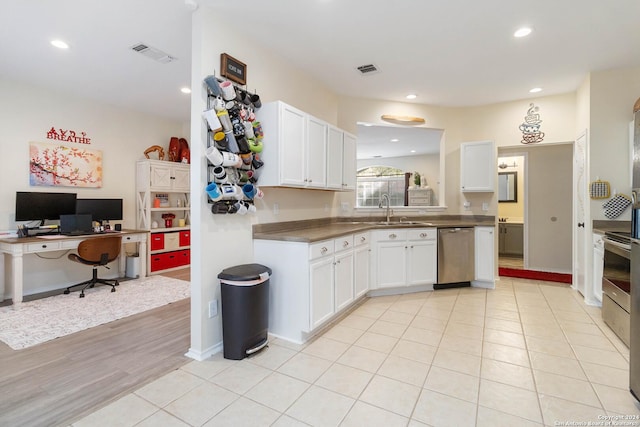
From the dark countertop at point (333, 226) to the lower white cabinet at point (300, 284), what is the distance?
6 cm

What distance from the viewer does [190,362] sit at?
2352 millimetres

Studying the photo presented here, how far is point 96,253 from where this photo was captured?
4.11 metres

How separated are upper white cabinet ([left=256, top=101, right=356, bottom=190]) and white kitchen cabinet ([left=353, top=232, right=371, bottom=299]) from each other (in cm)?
68

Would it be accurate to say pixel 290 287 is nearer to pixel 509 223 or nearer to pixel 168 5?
pixel 168 5

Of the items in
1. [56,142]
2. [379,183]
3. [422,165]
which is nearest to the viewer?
[56,142]

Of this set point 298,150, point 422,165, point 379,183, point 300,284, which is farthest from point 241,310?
point 422,165

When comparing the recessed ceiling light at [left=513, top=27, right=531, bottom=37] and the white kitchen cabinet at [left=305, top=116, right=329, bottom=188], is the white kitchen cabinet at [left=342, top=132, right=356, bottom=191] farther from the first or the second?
the recessed ceiling light at [left=513, top=27, right=531, bottom=37]

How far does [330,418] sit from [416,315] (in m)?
1.83

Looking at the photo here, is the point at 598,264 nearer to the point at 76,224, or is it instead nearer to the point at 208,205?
the point at 208,205

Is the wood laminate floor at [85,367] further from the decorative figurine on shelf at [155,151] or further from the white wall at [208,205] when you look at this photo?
the decorative figurine on shelf at [155,151]

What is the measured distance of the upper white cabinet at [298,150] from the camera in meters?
2.74

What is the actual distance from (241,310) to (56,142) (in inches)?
162

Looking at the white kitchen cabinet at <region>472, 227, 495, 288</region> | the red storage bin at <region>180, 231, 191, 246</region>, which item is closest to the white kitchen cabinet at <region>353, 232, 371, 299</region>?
the white kitchen cabinet at <region>472, 227, 495, 288</region>

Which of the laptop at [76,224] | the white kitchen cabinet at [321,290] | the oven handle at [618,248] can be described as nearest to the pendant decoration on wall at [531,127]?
the oven handle at [618,248]
